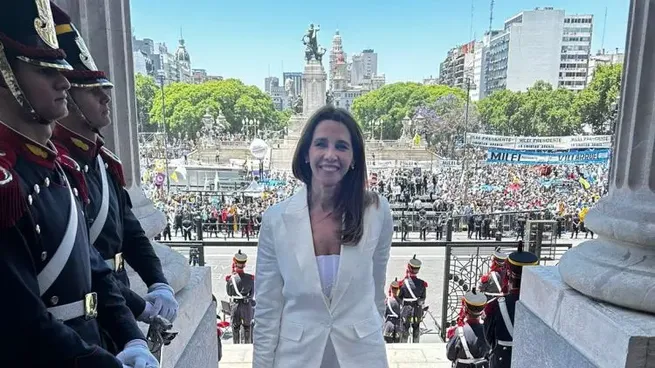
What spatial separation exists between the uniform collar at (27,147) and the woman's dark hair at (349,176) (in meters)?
1.21

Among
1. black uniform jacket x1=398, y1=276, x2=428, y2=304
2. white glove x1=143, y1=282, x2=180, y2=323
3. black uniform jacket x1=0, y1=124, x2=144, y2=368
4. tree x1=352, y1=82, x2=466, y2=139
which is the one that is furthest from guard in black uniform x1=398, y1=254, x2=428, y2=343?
tree x1=352, y1=82, x2=466, y2=139

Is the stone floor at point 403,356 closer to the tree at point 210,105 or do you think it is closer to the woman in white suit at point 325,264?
the woman in white suit at point 325,264

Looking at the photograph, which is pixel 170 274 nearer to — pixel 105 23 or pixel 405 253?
pixel 105 23

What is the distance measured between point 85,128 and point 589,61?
120725 millimetres

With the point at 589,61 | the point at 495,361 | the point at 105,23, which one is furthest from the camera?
the point at 589,61

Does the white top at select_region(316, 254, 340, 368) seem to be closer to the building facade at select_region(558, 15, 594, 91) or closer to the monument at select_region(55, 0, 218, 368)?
the monument at select_region(55, 0, 218, 368)

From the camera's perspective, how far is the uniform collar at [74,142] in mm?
1912

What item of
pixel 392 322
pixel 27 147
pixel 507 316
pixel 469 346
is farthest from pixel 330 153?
pixel 392 322

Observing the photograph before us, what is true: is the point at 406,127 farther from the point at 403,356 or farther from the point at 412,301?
the point at 403,356

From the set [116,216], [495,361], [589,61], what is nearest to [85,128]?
[116,216]

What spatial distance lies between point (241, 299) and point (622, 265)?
22.8 ft

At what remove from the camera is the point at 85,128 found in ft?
6.48

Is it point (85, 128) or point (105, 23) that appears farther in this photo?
point (105, 23)

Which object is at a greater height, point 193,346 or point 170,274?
point 170,274
